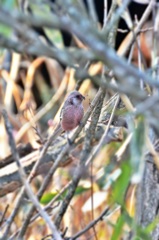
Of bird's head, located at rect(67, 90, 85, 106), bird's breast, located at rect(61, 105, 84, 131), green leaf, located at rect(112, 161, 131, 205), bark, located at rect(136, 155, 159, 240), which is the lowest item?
bark, located at rect(136, 155, 159, 240)

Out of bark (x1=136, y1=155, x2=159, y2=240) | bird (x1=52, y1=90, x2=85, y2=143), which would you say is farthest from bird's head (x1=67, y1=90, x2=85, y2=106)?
bark (x1=136, y1=155, x2=159, y2=240)

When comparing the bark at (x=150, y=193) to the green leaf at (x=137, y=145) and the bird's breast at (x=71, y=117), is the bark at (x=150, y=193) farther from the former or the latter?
the green leaf at (x=137, y=145)

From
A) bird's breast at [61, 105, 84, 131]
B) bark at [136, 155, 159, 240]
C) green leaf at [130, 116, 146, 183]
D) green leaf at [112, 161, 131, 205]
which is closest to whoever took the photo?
green leaf at [130, 116, 146, 183]

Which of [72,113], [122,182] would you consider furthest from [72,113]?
[122,182]

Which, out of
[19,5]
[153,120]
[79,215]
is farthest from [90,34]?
[19,5]

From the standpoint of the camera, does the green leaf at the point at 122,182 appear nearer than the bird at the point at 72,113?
Yes

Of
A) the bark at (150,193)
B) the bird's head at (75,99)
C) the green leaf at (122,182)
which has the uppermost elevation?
the bird's head at (75,99)

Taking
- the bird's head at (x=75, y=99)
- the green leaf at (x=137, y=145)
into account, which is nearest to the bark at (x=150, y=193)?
the bird's head at (x=75, y=99)

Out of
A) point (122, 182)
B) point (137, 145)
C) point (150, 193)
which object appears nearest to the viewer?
point (137, 145)

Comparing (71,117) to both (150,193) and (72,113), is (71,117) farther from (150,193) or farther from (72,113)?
(150,193)

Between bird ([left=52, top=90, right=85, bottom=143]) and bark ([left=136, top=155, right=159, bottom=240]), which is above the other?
bird ([left=52, top=90, right=85, bottom=143])

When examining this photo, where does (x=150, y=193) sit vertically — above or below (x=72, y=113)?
below

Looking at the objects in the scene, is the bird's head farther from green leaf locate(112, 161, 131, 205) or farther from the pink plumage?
green leaf locate(112, 161, 131, 205)
